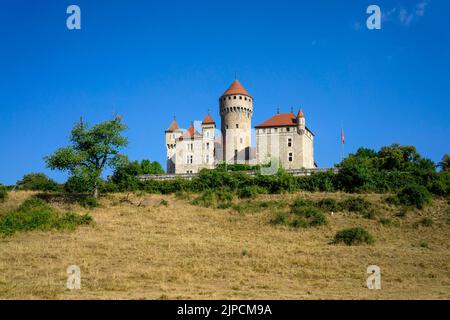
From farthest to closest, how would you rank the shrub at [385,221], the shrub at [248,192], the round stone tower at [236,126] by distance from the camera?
the round stone tower at [236,126], the shrub at [248,192], the shrub at [385,221]

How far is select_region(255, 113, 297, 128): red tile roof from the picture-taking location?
60.3 m

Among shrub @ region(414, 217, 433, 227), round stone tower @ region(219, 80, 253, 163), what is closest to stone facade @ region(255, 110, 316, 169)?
round stone tower @ region(219, 80, 253, 163)

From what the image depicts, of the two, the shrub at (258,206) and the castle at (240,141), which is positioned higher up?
the castle at (240,141)

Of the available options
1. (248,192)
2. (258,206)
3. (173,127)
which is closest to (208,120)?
(173,127)

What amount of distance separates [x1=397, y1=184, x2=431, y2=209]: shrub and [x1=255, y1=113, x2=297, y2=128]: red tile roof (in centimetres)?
2714

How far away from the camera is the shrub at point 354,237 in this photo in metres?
23.2

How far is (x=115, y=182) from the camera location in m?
43.2

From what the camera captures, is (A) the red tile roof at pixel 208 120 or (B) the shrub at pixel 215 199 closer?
(B) the shrub at pixel 215 199

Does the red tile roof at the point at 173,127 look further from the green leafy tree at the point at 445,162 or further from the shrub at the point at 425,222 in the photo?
the shrub at the point at 425,222

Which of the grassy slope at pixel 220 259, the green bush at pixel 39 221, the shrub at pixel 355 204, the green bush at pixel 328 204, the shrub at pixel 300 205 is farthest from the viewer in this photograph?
the green bush at pixel 328 204

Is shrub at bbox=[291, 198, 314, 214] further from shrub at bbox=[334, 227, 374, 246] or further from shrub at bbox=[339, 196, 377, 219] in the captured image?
shrub at bbox=[334, 227, 374, 246]

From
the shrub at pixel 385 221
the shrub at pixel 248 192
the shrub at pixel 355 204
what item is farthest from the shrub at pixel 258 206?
the shrub at pixel 385 221

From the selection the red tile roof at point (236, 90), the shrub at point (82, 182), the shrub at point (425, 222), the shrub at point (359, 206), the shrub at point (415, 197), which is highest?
the red tile roof at point (236, 90)
